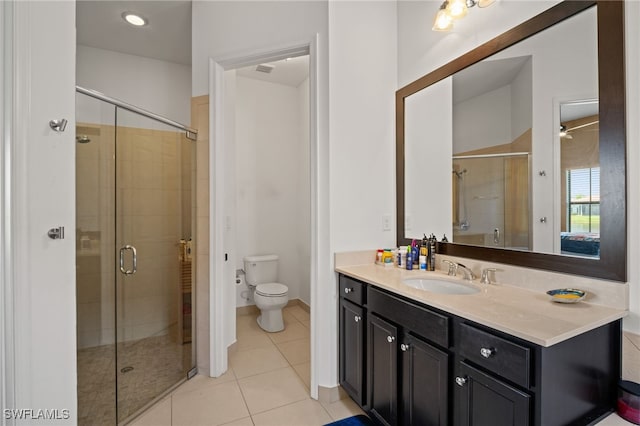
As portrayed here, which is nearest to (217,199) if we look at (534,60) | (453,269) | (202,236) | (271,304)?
(202,236)

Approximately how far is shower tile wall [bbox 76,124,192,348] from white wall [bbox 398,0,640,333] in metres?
1.87

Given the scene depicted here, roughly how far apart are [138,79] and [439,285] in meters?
3.48

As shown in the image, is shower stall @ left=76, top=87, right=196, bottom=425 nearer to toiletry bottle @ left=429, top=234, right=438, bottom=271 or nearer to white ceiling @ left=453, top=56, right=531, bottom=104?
toiletry bottle @ left=429, top=234, right=438, bottom=271

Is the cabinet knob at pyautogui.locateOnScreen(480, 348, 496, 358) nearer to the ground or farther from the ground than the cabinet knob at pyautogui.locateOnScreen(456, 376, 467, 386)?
farther from the ground

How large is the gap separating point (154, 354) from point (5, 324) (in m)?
1.39

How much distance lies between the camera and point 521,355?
3.03 feet

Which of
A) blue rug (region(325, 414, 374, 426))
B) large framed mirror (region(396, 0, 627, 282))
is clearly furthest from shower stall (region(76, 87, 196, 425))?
large framed mirror (region(396, 0, 627, 282))

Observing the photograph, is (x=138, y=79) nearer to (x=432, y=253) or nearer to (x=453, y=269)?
(x=432, y=253)

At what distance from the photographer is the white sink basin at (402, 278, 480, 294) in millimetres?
1593

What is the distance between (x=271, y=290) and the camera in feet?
A: 10.2

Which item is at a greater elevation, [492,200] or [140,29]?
[140,29]

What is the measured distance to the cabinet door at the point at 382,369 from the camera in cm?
149

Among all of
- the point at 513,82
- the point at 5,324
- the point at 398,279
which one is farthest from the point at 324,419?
the point at 513,82

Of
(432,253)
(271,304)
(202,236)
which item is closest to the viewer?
(432,253)
